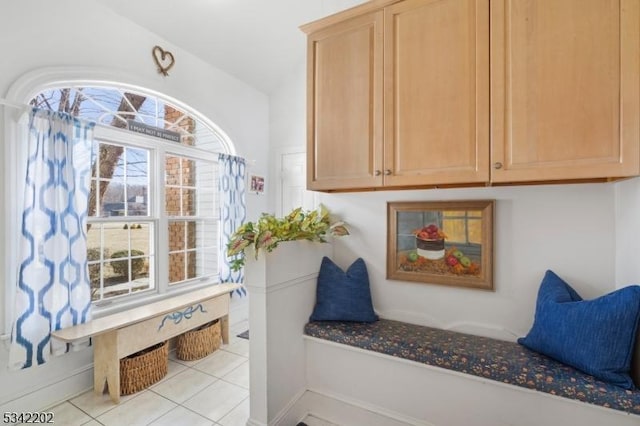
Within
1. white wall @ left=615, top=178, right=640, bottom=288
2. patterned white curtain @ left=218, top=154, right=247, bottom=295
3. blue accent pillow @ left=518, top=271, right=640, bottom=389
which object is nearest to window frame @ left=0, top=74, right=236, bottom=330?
patterned white curtain @ left=218, top=154, right=247, bottom=295

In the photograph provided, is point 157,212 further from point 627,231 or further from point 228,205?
point 627,231

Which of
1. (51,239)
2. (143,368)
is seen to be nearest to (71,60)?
(51,239)

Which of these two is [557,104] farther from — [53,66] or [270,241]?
[53,66]

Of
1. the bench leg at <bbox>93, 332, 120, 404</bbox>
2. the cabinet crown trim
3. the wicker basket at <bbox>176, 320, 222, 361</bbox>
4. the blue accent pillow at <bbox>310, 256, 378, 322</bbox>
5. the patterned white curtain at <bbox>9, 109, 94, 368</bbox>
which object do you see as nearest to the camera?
the cabinet crown trim

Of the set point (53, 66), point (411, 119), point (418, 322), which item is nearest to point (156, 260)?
point (53, 66)

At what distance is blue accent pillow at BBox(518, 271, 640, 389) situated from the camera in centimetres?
130

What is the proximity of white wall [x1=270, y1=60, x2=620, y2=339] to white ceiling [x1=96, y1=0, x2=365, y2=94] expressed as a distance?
2.17m

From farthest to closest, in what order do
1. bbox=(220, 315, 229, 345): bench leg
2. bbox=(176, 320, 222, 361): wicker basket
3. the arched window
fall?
bbox=(220, 315, 229, 345): bench leg
bbox=(176, 320, 222, 361): wicker basket
the arched window

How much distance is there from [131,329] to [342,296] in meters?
1.67

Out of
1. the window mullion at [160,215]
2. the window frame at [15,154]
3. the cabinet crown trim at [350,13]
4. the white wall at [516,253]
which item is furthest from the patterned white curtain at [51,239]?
the white wall at [516,253]

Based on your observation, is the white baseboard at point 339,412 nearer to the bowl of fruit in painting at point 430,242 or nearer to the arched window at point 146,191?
the bowl of fruit in painting at point 430,242

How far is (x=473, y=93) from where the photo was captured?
1.55 m

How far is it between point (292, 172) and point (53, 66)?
8.37 feet

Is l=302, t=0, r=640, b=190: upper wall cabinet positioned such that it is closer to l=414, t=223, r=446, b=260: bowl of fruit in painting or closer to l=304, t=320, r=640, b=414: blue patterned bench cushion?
l=414, t=223, r=446, b=260: bowl of fruit in painting
